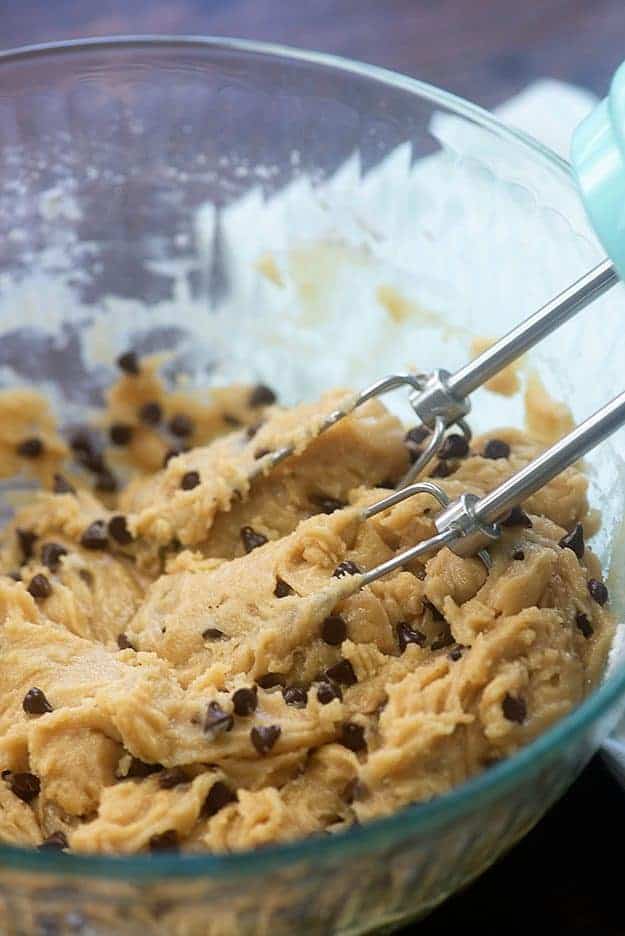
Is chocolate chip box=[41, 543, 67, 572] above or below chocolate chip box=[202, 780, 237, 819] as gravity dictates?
above

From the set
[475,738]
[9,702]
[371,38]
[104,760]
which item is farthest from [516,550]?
[371,38]

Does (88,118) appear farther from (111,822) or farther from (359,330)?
(111,822)

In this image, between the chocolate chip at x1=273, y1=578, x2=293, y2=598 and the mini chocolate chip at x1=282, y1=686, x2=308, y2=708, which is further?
the chocolate chip at x1=273, y1=578, x2=293, y2=598

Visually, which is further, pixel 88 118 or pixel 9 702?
pixel 88 118

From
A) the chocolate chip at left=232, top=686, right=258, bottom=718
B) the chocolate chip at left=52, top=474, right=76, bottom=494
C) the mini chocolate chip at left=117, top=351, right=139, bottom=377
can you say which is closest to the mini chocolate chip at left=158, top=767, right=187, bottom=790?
the chocolate chip at left=232, top=686, right=258, bottom=718

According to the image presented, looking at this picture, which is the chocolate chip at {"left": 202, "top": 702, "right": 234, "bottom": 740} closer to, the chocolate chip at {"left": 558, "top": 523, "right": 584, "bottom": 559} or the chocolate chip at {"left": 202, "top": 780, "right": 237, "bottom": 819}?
the chocolate chip at {"left": 202, "top": 780, "right": 237, "bottom": 819}

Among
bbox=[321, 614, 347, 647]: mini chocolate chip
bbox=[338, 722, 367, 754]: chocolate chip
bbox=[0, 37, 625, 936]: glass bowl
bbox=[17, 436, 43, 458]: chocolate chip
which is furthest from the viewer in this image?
bbox=[17, 436, 43, 458]: chocolate chip

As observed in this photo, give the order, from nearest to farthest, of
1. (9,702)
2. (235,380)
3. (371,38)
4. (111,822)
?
(111,822), (9,702), (235,380), (371,38)
